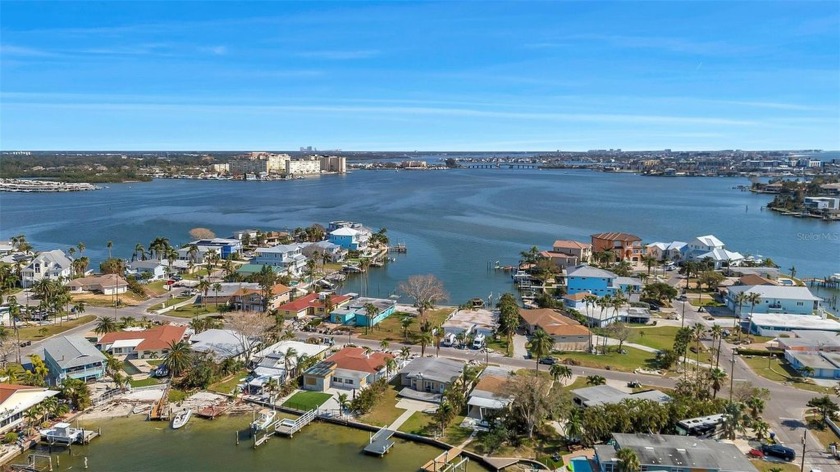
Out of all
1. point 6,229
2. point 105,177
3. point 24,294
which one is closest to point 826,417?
point 24,294

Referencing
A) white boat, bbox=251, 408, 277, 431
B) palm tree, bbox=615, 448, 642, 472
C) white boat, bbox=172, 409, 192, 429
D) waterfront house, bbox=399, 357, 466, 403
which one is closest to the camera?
palm tree, bbox=615, 448, 642, 472

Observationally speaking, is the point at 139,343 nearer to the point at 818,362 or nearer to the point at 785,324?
the point at 818,362

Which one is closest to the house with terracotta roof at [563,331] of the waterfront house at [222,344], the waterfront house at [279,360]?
the waterfront house at [279,360]

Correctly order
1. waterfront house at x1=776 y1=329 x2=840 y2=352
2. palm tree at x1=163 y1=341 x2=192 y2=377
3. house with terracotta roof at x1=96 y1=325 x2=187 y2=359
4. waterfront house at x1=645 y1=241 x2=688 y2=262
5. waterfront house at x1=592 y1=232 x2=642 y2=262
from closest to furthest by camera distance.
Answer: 1. palm tree at x1=163 y1=341 x2=192 y2=377
2. house with terracotta roof at x1=96 y1=325 x2=187 y2=359
3. waterfront house at x1=776 y1=329 x2=840 y2=352
4. waterfront house at x1=592 y1=232 x2=642 y2=262
5. waterfront house at x1=645 y1=241 x2=688 y2=262

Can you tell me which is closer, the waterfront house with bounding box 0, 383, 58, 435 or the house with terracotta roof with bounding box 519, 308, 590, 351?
the waterfront house with bounding box 0, 383, 58, 435

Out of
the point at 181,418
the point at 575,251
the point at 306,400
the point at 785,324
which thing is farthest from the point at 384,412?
the point at 575,251

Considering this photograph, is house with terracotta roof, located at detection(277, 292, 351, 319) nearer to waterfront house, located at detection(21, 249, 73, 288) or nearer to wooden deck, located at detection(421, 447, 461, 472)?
wooden deck, located at detection(421, 447, 461, 472)

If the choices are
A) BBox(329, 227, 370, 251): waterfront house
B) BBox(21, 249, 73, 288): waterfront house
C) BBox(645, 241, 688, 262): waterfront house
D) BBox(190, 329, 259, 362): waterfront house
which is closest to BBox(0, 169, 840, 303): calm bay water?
BBox(329, 227, 370, 251): waterfront house

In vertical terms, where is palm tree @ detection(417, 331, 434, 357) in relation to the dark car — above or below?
above
